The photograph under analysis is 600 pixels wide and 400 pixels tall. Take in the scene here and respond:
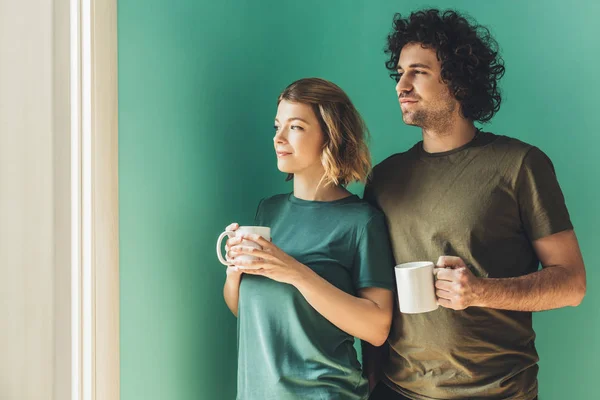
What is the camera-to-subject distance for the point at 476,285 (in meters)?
1.29

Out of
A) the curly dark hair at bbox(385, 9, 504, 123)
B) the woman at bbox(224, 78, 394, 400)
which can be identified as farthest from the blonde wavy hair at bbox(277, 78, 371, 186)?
the curly dark hair at bbox(385, 9, 504, 123)

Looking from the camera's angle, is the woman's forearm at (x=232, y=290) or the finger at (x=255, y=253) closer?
the finger at (x=255, y=253)

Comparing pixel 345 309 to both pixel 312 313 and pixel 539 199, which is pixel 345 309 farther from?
pixel 539 199

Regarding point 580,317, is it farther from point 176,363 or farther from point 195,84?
point 195,84

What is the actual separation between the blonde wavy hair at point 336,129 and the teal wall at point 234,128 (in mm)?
254

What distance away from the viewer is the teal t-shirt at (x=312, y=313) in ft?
4.47

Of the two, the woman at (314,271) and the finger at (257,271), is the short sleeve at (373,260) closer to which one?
the woman at (314,271)

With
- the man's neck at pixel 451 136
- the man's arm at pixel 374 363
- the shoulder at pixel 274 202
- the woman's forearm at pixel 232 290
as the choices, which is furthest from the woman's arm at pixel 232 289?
the man's neck at pixel 451 136

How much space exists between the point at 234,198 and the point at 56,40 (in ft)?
2.13

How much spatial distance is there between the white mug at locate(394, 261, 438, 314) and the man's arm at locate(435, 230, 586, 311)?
2 centimetres

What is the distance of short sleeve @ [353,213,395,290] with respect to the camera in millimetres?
1423

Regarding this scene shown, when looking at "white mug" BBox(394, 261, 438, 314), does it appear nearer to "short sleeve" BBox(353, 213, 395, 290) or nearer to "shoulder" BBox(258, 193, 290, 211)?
"short sleeve" BBox(353, 213, 395, 290)

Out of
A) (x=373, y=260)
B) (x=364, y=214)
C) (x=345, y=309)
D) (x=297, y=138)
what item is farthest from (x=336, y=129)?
(x=345, y=309)

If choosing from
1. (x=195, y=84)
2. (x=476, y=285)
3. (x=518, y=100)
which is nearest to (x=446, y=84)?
(x=518, y=100)
